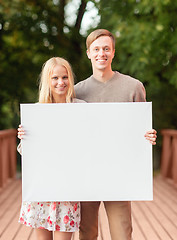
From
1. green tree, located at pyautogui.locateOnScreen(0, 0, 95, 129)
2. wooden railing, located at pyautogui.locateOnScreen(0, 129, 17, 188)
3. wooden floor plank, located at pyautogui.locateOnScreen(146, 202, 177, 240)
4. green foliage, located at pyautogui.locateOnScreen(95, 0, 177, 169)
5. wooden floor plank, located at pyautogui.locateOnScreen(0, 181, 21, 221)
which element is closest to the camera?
wooden floor plank, located at pyautogui.locateOnScreen(146, 202, 177, 240)

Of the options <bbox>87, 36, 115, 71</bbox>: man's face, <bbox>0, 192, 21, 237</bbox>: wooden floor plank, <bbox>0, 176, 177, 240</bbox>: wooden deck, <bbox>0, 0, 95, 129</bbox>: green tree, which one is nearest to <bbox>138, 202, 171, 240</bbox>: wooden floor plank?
<bbox>0, 176, 177, 240</bbox>: wooden deck

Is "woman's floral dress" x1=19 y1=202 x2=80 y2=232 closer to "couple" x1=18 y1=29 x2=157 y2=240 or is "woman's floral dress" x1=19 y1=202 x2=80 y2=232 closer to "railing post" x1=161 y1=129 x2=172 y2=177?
"couple" x1=18 y1=29 x2=157 y2=240

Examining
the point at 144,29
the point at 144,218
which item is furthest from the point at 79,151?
the point at 144,29

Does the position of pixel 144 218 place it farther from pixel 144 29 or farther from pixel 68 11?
pixel 68 11

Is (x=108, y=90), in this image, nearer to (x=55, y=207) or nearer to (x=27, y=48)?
(x=55, y=207)

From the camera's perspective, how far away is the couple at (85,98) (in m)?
2.21

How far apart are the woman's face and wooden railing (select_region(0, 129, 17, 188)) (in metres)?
3.93

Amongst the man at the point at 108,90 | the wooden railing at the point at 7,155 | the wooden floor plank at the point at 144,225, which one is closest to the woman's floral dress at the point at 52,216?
the man at the point at 108,90

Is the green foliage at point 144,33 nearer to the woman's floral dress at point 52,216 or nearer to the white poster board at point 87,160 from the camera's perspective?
the white poster board at point 87,160

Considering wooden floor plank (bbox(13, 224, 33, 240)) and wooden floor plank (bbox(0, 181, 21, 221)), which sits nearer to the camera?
wooden floor plank (bbox(13, 224, 33, 240))

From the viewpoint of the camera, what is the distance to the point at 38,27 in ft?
26.9

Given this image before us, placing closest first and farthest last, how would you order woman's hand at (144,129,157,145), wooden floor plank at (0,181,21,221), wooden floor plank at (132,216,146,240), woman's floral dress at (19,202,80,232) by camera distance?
woman's hand at (144,129,157,145) → woman's floral dress at (19,202,80,232) → wooden floor plank at (132,216,146,240) → wooden floor plank at (0,181,21,221)

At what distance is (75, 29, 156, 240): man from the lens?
2.33m

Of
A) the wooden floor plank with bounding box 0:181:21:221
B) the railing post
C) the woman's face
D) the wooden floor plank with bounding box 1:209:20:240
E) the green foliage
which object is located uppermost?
the green foliage
